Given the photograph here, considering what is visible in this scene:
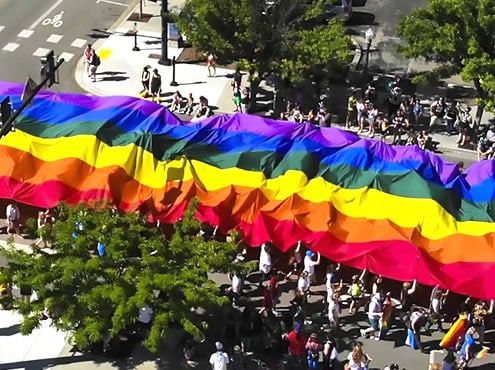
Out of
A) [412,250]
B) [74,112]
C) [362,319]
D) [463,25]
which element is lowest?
[362,319]

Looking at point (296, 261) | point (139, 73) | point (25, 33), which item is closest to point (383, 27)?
point (139, 73)

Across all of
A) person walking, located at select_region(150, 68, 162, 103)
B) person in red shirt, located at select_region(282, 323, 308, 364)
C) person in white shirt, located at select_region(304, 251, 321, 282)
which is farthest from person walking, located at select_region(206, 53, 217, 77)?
person in red shirt, located at select_region(282, 323, 308, 364)

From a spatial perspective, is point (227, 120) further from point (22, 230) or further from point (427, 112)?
point (427, 112)

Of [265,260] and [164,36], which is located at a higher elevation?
[164,36]

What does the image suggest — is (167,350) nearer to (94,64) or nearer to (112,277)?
(112,277)

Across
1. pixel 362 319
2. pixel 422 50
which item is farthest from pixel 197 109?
pixel 362 319

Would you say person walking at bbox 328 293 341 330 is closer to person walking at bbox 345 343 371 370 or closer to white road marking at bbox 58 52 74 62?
person walking at bbox 345 343 371 370
